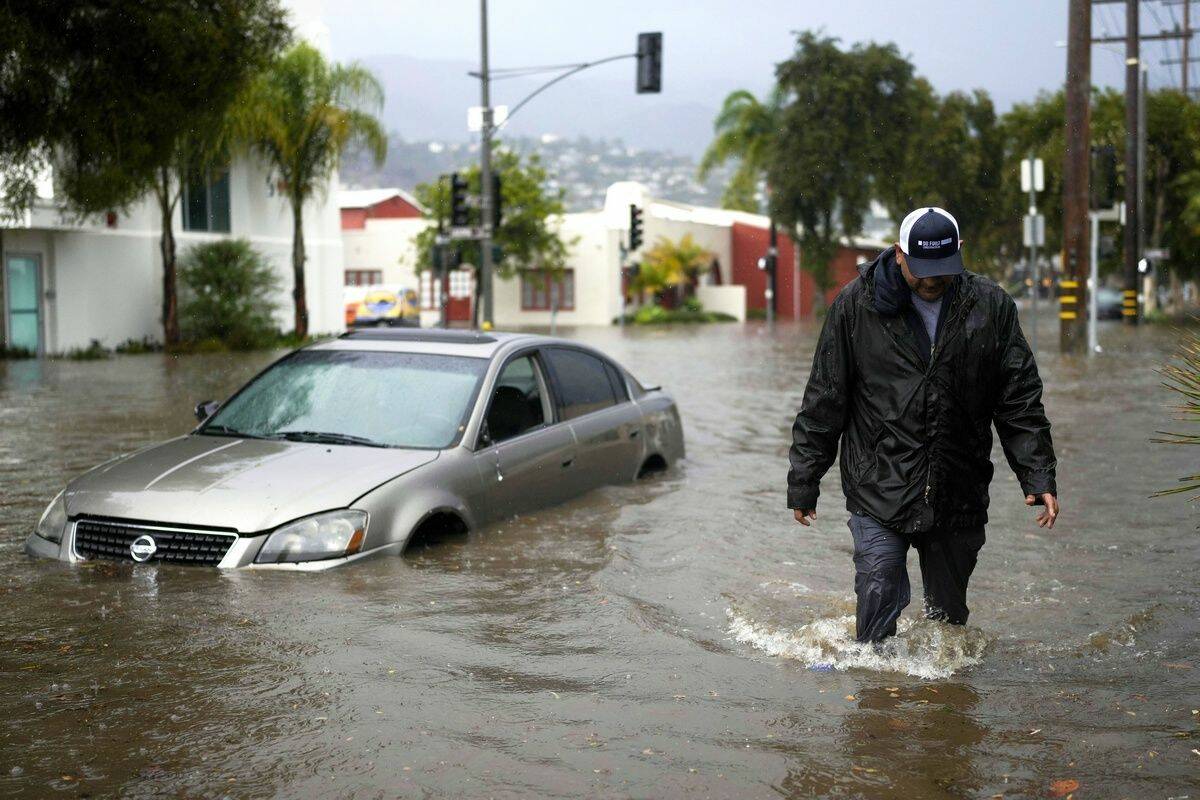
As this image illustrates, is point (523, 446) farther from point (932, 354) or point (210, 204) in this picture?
point (210, 204)

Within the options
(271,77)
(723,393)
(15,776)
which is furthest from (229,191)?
(15,776)

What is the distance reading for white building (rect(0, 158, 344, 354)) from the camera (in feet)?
95.0

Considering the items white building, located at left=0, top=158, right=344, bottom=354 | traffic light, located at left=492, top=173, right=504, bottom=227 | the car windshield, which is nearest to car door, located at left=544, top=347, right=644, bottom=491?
the car windshield

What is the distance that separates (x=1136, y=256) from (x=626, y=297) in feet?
71.8

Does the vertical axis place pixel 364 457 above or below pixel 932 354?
below

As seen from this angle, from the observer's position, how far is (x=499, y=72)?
96.7 ft

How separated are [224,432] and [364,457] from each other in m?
1.11

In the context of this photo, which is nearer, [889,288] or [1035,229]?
[889,288]

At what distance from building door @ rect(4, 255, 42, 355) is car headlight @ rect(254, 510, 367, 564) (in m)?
23.8

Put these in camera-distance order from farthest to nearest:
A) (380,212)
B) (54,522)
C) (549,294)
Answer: (380,212) < (549,294) < (54,522)

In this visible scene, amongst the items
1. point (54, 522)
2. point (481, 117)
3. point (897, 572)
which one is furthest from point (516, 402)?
point (481, 117)

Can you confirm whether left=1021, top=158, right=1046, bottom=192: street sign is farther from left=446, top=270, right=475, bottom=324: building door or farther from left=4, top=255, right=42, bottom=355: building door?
left=446, top=270, right=475, bottom=324: building door

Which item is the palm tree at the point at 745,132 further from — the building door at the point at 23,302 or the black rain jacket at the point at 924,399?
the black rain jacket at the point at 924,399

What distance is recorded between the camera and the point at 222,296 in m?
32.9
